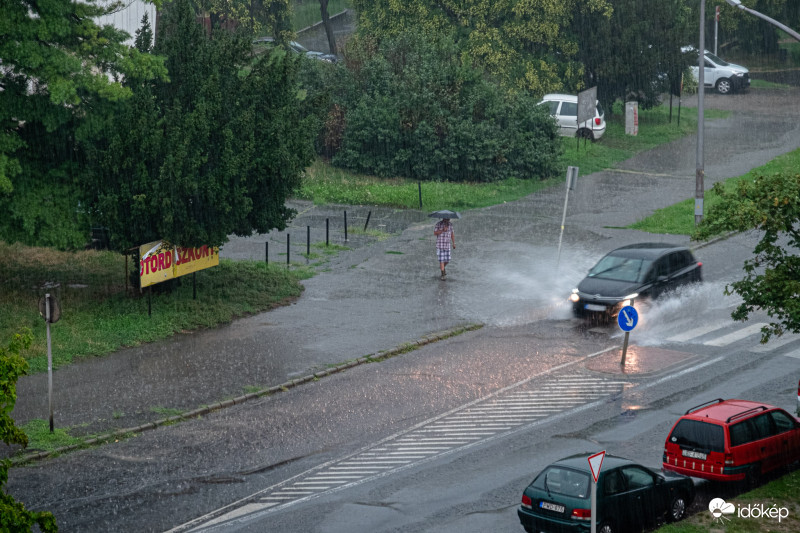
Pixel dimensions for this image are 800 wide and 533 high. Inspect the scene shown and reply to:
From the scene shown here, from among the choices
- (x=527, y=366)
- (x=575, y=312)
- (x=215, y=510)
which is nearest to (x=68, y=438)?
(x=215, y=510)

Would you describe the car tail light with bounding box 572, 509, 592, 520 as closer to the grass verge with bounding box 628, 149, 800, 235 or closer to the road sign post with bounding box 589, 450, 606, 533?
the road sign post with bounding box 589, 450, 606, 533

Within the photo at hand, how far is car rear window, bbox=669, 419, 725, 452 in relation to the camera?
1527 cm

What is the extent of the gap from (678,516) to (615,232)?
62.9ft

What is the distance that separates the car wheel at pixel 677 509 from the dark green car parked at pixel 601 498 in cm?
1

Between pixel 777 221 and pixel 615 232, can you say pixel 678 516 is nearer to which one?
pixel 777 221

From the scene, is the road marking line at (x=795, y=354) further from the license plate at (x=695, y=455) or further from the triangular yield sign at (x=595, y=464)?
the triangular yield sign at (x=595, y=464)

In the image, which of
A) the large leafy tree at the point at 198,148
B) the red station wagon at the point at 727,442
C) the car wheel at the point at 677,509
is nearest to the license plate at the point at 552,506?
the car wheel at the point at 677,509

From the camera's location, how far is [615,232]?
32.8 metres

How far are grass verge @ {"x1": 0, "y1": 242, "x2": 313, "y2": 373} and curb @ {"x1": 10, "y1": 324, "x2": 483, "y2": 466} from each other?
11.9 feet

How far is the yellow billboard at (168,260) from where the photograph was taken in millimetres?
23000

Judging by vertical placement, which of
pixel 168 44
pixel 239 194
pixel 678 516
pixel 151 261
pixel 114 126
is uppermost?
pixel 168 44

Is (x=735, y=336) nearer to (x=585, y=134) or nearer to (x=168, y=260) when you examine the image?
(x=168, y=260)

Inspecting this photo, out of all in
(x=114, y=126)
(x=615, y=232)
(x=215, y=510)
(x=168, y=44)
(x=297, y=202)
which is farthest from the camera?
(x=297, y=202)

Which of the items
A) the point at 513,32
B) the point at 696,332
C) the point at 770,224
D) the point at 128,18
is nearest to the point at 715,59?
the point at 513,32
